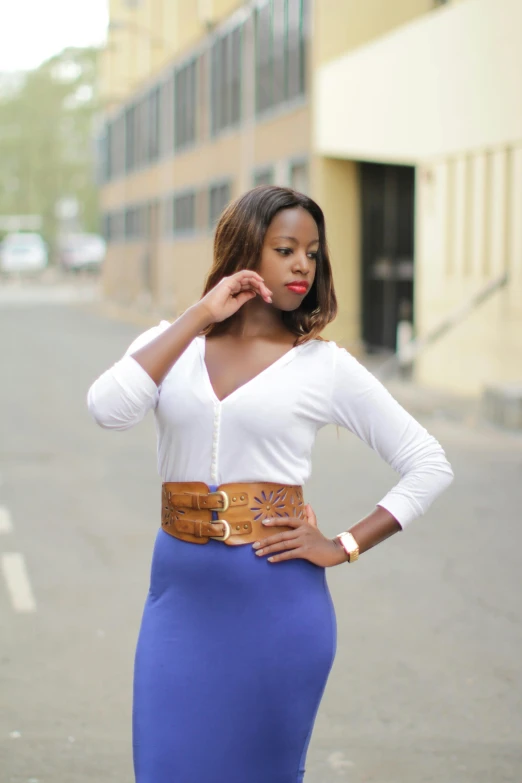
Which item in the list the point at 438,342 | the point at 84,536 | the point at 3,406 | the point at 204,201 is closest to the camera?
the point at 84,536

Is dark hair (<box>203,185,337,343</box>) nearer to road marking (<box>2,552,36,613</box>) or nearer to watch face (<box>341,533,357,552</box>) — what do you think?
watch face (<box>341,533,357,552</box>)

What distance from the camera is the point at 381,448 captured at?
10.5 feet

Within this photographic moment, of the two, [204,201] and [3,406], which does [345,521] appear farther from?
[204,201]

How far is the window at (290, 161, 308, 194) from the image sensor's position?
24.5 metres

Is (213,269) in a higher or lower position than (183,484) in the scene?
higher

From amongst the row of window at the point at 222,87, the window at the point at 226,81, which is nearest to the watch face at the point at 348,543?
the row of window at the point at 222,87

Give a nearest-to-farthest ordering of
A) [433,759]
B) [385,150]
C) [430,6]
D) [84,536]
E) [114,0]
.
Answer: [433,759], [84,536], [385,150], [430,6], [114,0]

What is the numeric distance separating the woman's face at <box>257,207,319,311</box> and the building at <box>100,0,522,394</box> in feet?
18.7

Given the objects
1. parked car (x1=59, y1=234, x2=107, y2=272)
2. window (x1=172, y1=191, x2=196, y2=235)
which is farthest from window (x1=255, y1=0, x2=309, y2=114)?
parked car (x1=59, y1=234, x2=107, y2=272)

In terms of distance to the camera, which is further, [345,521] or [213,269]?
[345,521]

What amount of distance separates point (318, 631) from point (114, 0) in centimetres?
4809

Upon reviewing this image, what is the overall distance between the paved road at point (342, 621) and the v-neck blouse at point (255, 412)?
1.78 m

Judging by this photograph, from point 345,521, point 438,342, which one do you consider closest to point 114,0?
point 438,342

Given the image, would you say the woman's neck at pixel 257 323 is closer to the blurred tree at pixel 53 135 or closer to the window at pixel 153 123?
the window at pixel 153 123
